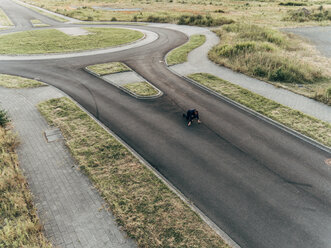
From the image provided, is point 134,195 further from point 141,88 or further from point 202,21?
point 202,21

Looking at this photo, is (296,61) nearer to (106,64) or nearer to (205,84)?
(205,84)

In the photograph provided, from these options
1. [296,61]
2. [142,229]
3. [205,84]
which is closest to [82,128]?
[142,229]

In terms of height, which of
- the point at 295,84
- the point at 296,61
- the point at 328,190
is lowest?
the point at 328,190

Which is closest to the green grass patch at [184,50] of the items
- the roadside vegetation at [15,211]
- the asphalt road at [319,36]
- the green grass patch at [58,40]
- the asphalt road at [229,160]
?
the asphalt road at [229,160]

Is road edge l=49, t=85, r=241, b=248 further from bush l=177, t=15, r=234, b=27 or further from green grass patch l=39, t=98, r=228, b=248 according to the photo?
bush l=177, t=15, r=234, b=27

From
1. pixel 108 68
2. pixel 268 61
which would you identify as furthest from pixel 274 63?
pixel 108 68

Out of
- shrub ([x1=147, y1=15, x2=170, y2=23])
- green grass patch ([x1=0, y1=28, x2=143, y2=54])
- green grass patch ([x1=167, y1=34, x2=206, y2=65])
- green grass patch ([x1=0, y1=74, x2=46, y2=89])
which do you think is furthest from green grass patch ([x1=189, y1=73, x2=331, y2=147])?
shrub ([x1=147, y1=15, x2=170, y2=23])
